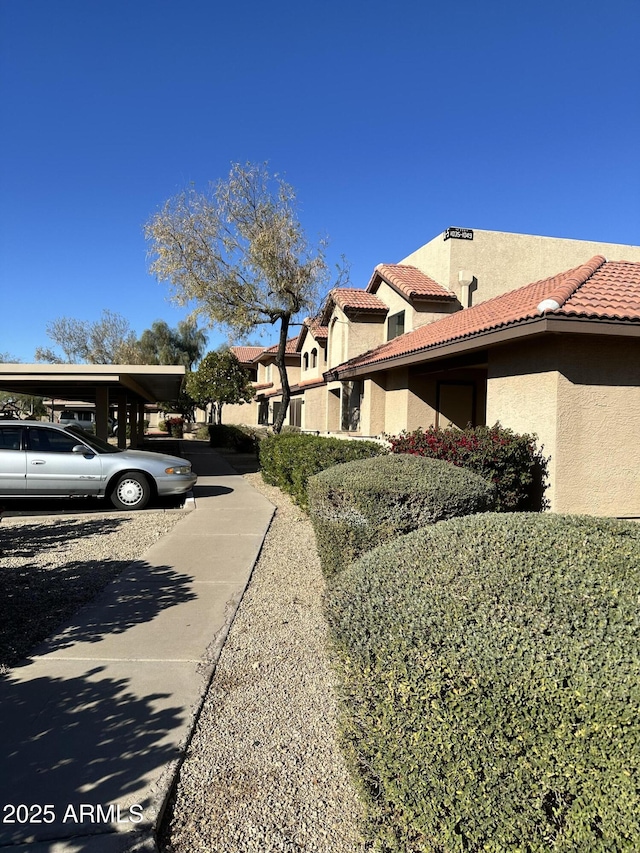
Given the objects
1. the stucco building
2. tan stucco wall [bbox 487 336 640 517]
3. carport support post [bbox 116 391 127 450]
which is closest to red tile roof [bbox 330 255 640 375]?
the stucco building

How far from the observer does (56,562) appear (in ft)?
21.7

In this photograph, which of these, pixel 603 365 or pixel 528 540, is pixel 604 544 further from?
pixel 603 365

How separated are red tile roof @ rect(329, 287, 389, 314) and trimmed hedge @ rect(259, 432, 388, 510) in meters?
7.27

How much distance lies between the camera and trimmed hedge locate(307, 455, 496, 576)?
470 centimetres

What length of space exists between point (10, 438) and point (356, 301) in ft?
39.0

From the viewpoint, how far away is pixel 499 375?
8930mm

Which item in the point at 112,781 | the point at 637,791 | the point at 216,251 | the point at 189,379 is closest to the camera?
the point at 637,791

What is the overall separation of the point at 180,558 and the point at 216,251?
1209 cm

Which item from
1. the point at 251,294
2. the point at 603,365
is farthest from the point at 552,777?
the point at 251,294

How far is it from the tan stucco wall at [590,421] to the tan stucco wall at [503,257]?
30.1 feet

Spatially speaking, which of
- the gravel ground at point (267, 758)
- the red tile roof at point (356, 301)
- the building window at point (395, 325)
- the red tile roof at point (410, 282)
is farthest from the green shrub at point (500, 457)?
the red tile roof at point (356, 301)

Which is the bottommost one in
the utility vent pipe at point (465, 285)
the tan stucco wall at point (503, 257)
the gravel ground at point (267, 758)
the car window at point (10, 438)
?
the gravel ground at point (267, 758)

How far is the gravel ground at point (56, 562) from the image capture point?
4.65 metres

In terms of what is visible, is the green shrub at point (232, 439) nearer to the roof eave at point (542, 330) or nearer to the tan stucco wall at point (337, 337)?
the tan stucco wall at point (337, 337)
